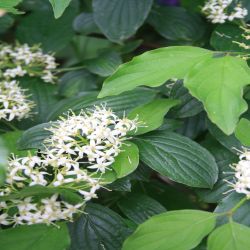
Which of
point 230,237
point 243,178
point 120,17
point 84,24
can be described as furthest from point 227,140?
point 84,24

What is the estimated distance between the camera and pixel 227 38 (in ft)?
4.76

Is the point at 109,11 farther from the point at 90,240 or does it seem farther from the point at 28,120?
the point at 90,240

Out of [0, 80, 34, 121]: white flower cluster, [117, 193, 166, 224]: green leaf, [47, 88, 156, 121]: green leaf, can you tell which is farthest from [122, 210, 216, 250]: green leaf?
[0, 80, 34, 121]: white flower cluster

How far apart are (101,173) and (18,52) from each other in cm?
63

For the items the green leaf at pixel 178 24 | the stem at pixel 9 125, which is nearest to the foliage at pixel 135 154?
the stem at pixel 9 125

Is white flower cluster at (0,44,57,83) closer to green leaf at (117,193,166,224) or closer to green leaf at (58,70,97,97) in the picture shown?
green leaf at (58,70,97,97)

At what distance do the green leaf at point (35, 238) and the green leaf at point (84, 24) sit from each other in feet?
2.68

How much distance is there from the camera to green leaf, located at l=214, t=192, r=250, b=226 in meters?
1.02

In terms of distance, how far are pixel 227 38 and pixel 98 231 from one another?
618mm

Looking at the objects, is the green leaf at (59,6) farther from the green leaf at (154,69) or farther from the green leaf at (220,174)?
the green leaf at (220,174)

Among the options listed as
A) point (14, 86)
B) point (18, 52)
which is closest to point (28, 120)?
point (14, 86)

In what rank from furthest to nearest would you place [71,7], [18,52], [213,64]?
[71,7] < [18,52] < [213,64]

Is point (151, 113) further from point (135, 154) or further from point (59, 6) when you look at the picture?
point (59, 6)

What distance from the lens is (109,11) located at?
1579 millimetres
